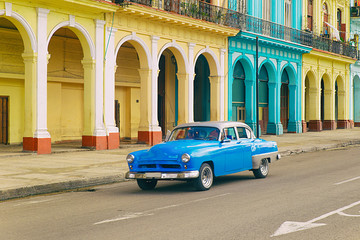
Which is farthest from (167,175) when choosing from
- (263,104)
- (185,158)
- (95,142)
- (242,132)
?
(263,104)

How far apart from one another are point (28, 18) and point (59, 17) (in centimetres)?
142

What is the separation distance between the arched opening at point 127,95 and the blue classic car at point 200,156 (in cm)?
1483

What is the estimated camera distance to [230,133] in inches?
487

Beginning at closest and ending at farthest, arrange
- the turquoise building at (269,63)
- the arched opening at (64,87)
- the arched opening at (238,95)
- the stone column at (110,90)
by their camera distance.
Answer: the stone column at (110,90), the arched opening at (64,87), the turquoise building at (269,63), the arched opening at (238,95)

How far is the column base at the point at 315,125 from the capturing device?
3916 cm

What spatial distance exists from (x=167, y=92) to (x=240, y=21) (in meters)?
5.37

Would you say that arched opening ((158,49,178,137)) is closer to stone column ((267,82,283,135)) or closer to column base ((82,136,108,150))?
stone column ((267,82,283,135))

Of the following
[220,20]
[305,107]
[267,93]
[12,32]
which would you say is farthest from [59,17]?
[305,107]

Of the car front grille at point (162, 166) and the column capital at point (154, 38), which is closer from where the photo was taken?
the car front grille at point (162, 166)

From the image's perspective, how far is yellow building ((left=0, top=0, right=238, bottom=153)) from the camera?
18.9 metres

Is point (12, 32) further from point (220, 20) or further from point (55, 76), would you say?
point (220, 20)

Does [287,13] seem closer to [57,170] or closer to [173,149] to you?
[57,170]

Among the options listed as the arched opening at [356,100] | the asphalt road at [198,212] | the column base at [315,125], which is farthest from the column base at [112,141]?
the arched opening at [356,100]

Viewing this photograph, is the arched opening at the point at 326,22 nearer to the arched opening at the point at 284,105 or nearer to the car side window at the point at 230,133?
the arched opening at the point at 284,105
